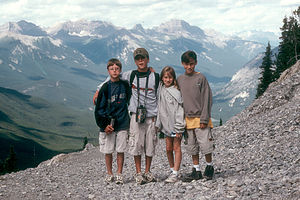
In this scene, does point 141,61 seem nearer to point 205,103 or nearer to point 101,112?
point 101,112

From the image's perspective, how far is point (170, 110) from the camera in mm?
9758

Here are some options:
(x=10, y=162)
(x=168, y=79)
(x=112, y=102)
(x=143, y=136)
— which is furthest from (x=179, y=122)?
(x=10, y=162)

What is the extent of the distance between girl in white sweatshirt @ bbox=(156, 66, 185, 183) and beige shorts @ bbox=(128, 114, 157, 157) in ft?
1.35

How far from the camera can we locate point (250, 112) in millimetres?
28172

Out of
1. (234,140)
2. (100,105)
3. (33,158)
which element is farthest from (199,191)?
(33,158)

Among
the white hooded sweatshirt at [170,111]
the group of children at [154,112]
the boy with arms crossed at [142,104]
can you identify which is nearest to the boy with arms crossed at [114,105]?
the group of children at [154,112]

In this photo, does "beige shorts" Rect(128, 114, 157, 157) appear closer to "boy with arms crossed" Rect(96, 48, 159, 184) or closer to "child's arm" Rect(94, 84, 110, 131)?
"boy with arms crossed" Rect(96, 48, 159, 184)

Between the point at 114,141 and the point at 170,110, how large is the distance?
2551mm

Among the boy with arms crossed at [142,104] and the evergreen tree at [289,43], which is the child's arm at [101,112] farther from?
the evergreen tree at [289,43]

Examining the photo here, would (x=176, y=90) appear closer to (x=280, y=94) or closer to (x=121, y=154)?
(x=121, y=154)

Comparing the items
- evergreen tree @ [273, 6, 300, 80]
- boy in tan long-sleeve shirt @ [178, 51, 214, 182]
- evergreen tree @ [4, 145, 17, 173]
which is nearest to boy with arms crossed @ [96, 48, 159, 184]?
boy in tan long-sleeve shirt @ [178, 51, 214, 182]

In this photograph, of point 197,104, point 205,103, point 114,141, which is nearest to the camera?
point 205,103

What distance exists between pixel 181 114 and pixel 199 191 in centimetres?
226

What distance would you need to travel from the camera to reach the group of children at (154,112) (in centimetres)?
945
